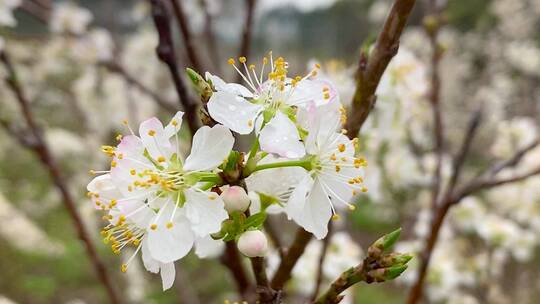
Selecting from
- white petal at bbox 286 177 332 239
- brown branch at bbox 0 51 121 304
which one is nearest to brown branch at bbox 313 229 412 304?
white petal at bbox 286 177 332 239

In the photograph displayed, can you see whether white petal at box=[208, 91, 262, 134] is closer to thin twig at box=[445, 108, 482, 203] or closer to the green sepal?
the green sepal

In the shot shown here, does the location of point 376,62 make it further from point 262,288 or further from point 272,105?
A: point 262,288

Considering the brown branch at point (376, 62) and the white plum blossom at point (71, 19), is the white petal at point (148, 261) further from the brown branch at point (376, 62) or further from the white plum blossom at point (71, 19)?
the white plum blossom at point (71, 19)

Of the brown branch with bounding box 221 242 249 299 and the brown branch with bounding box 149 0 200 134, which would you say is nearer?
the brown branch with bounding box 149 0 200 134

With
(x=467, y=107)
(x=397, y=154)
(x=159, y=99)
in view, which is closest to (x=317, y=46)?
(x=467, y=107)

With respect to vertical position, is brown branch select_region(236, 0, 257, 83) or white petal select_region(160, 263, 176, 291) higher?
brown branch select_region(236, 0, 257, 83)

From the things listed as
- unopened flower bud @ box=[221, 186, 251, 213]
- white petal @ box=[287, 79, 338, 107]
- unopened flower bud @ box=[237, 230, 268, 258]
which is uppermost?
white petal @ box=[287, 79, 338, 107]

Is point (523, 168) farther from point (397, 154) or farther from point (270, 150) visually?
point (270, 150)

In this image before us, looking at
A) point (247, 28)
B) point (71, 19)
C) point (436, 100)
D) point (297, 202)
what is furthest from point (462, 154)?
point (71, 19)
